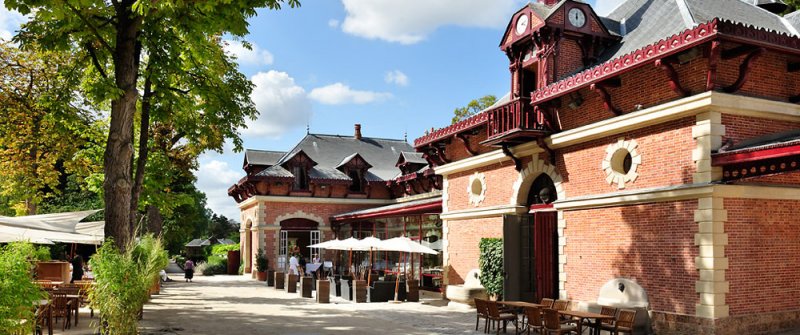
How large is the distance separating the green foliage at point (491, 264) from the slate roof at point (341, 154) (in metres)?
16.8

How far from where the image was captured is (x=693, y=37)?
10750mm

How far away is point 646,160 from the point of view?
484 inches

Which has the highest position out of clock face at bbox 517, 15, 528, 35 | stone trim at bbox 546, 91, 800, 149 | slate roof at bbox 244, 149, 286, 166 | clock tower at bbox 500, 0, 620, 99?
clock face at bbox 517, 15, 528, 35

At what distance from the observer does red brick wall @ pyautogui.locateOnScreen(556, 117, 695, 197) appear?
11.5m

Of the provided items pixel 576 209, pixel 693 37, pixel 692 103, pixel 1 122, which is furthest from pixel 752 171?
pixel 1 122

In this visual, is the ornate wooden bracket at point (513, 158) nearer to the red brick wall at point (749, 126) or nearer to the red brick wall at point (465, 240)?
the red brick wall at point (465, 240)

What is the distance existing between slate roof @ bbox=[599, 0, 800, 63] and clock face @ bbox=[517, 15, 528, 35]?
192cm

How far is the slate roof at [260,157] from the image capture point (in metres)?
32.8

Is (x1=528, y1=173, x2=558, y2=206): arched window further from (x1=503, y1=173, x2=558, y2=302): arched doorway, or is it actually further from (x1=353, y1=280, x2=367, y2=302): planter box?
(x1=353, y1=280, x2=367, y2=302): planter box

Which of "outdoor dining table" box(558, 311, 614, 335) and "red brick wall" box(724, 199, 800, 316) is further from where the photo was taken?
"red brick wall" box(724, 199, 800, 316)

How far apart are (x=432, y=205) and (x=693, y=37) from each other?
38.7 ft

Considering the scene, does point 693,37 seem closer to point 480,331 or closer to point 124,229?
point 480,331

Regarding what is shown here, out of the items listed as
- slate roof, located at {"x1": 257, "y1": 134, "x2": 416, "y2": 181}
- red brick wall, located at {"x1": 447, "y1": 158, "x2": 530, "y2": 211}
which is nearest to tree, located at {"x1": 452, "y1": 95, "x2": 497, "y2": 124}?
slate roof, located at {"x1": 257, "y1": 134, "x2": 416, "y2": 181}

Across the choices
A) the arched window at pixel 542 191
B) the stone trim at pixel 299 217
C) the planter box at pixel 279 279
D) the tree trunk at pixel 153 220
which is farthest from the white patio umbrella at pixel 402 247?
the tree trunk at pixel 153 220
